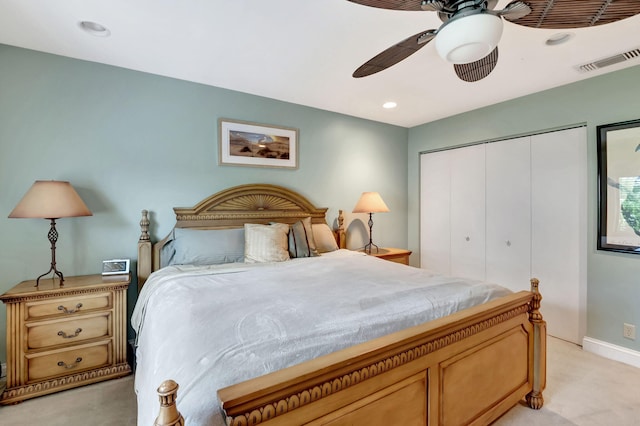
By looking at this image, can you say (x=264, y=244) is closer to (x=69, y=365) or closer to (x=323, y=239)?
(x=323, y=239)

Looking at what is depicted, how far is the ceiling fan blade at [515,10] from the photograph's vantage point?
1299 mm

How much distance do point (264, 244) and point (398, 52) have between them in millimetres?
1829

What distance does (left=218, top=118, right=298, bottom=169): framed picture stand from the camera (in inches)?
123

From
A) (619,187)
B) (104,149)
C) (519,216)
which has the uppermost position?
(104,149)

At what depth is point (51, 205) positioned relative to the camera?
2111 millimetres

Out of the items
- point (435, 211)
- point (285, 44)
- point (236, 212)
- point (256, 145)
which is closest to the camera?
point (285, 44)

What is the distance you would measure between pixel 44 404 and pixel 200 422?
1.98 meters

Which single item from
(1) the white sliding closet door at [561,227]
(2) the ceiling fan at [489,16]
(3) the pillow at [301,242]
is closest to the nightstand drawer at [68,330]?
(3) the pillow at [301,242]

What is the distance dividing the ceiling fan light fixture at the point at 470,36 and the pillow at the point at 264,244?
1.96 meters

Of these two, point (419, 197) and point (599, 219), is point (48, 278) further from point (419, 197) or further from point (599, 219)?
point (599, 219)

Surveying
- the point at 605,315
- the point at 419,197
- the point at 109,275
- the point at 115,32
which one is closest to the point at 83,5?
the point at 115,32

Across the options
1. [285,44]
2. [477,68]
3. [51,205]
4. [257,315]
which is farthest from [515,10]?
[51,205]

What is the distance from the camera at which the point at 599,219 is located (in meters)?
2.71

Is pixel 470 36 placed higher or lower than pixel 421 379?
higher
